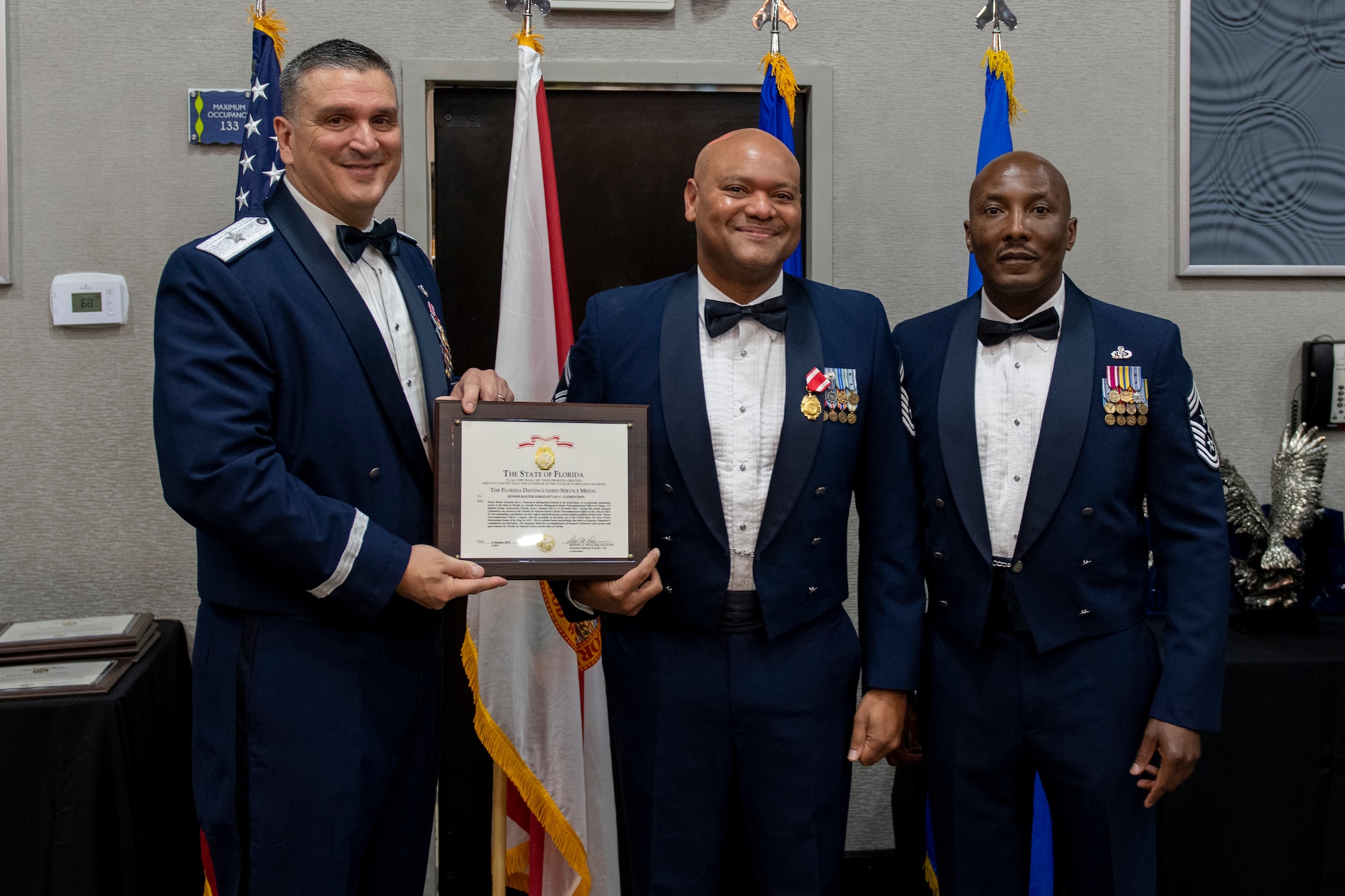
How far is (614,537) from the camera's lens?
5.12ft

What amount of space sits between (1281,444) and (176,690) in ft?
9.86

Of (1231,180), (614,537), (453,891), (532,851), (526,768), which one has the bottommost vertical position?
(453,891)

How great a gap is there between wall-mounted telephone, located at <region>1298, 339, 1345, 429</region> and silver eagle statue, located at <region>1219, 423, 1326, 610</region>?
342 millimetres

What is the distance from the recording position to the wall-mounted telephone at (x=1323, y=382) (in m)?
2.74

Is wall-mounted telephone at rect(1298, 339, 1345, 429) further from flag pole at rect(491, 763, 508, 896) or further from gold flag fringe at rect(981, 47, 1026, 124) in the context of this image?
flag pole at rect(491, 763, 508, 896)

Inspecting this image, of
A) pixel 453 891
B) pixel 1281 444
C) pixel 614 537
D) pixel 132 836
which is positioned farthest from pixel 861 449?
pixel 453 891

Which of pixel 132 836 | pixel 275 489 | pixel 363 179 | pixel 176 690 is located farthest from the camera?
pixel 176 690

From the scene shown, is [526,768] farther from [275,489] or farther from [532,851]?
[275,489]

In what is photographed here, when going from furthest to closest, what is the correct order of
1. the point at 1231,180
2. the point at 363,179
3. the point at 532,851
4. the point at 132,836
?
1. the point at 1231,180
2. the point at 532,851
3. the point at 132,836
4. the point at 363,179

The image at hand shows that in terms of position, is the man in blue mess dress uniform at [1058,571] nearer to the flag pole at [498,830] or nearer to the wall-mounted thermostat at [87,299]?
the flag pole at [498,830]

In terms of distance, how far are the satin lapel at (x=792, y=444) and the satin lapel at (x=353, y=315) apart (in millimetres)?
600

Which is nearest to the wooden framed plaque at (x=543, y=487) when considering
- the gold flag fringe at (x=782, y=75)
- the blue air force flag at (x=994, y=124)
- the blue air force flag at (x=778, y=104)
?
the blue air force flag at (x=778, y=104)

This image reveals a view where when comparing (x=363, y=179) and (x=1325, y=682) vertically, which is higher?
(x=363, y=179)

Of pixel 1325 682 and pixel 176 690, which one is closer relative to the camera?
pixel 1325 682
